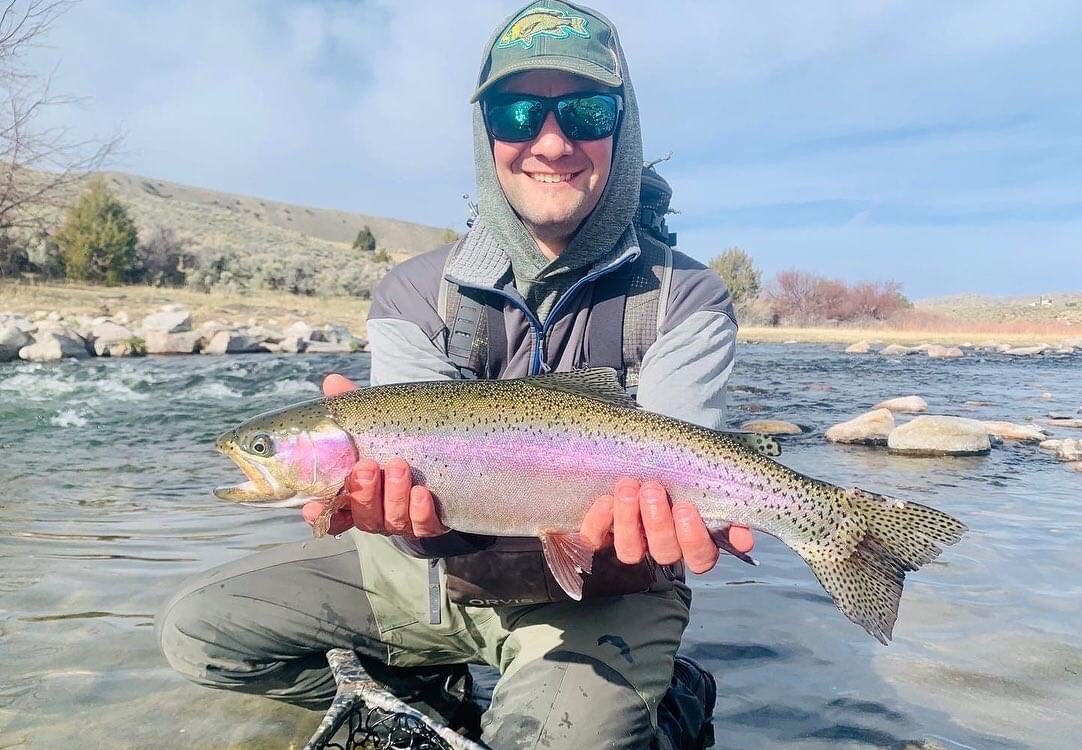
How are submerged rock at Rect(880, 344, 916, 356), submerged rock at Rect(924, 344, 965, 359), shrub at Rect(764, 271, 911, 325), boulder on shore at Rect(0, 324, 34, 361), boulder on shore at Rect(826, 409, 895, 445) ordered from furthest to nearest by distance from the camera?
shrub at Rect(764, 271, 911, 325)
submerged rock at Rect(880, 344, 916, 356)
submerged rock at Rect(924, 344, 965, 359)
boulder on shore at Rect(0, 324, 34, 361)
boulder on shore at Rect(826, 409, 895, 445)

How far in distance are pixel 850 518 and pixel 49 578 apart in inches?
166

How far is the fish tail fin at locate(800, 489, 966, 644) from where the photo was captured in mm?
2525

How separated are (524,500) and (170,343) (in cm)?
1981

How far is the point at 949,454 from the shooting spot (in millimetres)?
8766

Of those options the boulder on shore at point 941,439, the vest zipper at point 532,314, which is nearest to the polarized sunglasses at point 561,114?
the vest zipper at point 532,314

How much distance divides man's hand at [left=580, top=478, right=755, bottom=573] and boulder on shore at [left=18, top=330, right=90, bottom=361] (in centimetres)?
1820

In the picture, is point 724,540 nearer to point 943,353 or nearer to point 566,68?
point 566,68

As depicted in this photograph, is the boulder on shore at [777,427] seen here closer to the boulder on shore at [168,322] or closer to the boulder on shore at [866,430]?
the boulder on shore at [866,430]

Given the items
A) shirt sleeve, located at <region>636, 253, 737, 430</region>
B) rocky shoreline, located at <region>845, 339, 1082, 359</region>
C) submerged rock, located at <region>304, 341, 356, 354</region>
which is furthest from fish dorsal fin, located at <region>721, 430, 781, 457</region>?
rocky shoreline, located at <region>845, 339, 1082, 359</region>

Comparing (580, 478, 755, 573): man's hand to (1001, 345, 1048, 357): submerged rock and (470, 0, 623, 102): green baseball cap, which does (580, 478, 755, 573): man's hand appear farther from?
(1001, 345, 1048, 357): submerged rock

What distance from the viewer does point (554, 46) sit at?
121 inches

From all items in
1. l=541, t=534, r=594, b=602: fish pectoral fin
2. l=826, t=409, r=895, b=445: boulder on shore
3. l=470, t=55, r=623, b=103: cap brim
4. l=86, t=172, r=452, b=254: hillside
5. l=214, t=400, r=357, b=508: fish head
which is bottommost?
l=826, t=409, r=895, b=445: boulder on shore

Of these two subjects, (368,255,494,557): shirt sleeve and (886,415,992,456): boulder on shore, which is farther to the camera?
(886,415,992,456): boulder on shore

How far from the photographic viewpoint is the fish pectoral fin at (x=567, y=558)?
2410mm
